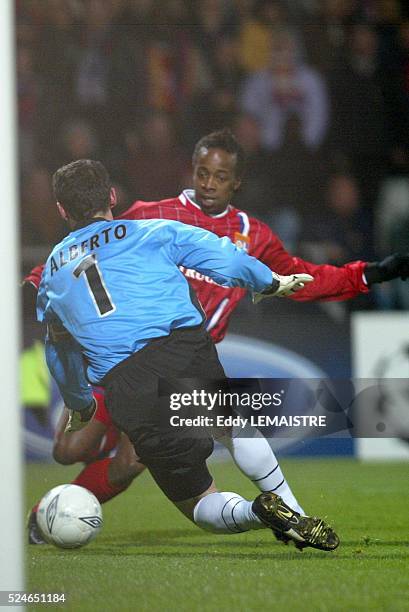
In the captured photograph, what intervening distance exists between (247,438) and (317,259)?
23.9 inches

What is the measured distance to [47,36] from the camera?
10.7 ft

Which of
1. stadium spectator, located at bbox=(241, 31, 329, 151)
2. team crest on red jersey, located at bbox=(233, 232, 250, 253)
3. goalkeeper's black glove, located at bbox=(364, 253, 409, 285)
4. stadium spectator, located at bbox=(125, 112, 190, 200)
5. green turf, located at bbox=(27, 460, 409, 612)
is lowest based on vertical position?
green turf, located at bbox=(27, 460, 409, 612)

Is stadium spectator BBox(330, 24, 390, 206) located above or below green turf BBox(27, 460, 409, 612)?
above

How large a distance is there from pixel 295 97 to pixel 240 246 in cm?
56

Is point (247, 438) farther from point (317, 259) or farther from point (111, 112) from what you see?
point (111, 112)

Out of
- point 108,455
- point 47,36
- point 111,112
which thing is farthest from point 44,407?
point 47,36

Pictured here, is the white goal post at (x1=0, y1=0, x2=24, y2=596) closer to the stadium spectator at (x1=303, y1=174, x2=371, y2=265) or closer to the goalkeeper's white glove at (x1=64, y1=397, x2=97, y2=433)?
the goalkeeper's white glove at (x1=64, y1=397, x2=97, y2=433)

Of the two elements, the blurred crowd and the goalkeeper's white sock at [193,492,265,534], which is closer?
the goalkeeper's white sock at [193,492,265,534]

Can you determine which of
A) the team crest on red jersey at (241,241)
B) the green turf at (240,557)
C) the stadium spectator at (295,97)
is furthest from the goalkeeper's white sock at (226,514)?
the stadium spectator at (295,97)

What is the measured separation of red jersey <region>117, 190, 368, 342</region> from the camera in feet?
10.4

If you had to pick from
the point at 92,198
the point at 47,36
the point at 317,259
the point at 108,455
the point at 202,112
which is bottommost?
the point at 108,455

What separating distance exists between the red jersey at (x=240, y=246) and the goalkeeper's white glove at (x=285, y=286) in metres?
0.02

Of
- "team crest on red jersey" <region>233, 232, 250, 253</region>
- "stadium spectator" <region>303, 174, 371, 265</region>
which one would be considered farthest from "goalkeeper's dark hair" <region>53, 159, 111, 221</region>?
"stadium spectator" <region>303, 174, 371, 265</region>

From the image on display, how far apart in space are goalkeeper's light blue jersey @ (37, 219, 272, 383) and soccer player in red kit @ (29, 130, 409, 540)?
5 cm
